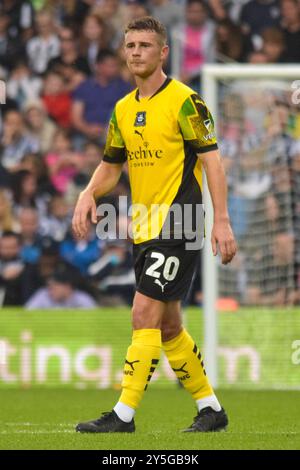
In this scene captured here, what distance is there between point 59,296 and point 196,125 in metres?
6.33

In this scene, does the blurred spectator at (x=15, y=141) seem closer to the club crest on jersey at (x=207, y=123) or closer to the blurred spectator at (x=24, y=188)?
the blurred spectator at (x=24, y=188)

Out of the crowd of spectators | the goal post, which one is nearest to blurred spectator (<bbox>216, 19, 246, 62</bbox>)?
the crowd of spectators

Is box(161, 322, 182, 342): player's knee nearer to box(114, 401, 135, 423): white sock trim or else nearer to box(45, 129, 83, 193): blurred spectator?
box(114, 401, 135, 423): white sock trim

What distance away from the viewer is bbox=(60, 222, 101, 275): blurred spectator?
12.8 metres

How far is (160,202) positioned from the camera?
6.43 meters

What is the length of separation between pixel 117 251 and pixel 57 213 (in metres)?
0.99

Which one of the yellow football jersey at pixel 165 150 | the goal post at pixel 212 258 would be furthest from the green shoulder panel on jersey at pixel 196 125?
the goal post at pixel 212 258

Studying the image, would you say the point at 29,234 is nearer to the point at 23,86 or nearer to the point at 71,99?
the point at 71,99

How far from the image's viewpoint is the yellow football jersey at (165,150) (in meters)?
6.36

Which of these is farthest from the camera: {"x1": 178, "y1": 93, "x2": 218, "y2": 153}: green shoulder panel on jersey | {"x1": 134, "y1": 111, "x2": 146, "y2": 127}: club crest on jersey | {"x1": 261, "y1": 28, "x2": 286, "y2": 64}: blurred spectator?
{"x1": 261, "y1": 28, "x2": 286, "y2": 64}: blurred spectator

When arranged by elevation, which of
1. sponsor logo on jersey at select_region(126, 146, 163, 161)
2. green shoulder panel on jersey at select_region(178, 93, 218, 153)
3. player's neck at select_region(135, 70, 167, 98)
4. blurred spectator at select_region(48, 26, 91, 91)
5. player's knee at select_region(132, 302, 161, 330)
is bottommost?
player's knee at select_region(132, 302, 161, 330)

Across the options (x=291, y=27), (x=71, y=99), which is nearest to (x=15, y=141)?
(x=71, y=99)

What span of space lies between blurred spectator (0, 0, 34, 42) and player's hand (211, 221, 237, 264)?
9280 mm

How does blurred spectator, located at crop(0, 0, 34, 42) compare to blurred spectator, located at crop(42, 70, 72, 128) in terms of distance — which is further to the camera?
blurred spectator, located at crop(0, 0, 34, 42)
